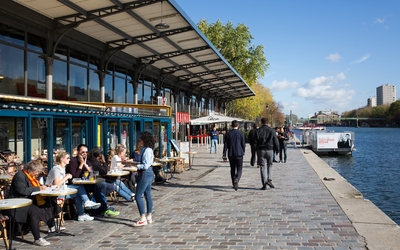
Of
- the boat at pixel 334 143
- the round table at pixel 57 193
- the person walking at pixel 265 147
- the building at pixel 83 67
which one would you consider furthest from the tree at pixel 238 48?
the round table at pixel 57 193

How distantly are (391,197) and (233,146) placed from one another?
6.34m

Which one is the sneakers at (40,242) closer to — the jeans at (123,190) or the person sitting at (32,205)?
the person sitting at (32,205)

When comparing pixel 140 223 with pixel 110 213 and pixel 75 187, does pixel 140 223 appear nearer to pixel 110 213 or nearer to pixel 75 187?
pixel 110 213

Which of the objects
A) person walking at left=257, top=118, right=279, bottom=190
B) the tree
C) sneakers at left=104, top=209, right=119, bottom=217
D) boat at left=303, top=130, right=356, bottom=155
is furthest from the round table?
the tree

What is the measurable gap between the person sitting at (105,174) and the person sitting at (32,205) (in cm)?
197

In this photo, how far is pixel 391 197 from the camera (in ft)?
44.1

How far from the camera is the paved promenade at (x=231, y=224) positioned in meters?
6.06

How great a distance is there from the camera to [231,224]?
7.21 metres

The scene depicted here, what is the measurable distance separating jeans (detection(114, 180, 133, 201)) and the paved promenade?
0.71 ft

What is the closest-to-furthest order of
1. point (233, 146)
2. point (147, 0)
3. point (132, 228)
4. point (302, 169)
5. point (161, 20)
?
point (132, 228), point (233, 146), point (147, 0), point (161, 20), point (302, 169)

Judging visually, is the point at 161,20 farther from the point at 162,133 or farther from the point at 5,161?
the point at 5,161

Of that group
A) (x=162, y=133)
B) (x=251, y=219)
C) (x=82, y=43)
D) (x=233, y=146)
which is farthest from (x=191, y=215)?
(x=82, y=43)

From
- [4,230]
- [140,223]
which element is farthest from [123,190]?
[4,230]

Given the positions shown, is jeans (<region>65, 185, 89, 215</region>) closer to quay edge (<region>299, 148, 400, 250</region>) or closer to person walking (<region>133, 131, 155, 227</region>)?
person walking (<region>133, 131, 155, 227</region>)
